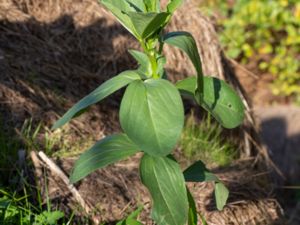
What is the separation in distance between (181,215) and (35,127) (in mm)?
1516

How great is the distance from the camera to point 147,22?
1.97 meters

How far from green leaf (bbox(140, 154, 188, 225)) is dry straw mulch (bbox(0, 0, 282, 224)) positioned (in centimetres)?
91

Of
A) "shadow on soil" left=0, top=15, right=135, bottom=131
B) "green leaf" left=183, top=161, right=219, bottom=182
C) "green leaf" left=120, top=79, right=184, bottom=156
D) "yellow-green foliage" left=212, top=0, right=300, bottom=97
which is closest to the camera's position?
"green leaf" left=120, top=79, right=184, bottom=156

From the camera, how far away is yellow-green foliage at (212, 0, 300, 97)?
6934mm

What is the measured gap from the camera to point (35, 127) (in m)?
3.41

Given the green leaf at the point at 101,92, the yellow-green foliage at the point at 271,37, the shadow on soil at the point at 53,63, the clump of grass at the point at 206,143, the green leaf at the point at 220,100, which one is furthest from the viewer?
the yellow-green foliage at the point at 271,37

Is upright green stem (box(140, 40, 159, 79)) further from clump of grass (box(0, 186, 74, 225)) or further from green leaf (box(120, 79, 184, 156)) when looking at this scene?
clump of grass (box(0, 186, 74, 225))

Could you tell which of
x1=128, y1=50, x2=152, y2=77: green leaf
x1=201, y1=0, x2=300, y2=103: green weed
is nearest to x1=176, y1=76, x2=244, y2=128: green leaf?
x1=128, y1=50, x2=152, y2=77: green leaf

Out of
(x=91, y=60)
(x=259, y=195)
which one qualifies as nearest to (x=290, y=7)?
(x=91, y=60)

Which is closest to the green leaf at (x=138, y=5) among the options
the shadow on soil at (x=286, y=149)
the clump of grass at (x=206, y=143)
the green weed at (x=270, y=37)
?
the clump of grass at (x=206, y=143)

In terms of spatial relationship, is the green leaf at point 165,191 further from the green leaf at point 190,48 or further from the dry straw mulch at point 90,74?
the dry straw mulch at point 90,74

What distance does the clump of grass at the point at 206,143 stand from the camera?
369 cm

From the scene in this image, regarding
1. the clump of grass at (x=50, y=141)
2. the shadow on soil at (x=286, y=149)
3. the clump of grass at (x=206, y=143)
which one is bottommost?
the shadow on soil at (x=286, y=149)

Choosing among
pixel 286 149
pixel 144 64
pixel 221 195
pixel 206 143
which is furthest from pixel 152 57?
pixel 286 149
